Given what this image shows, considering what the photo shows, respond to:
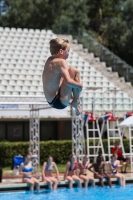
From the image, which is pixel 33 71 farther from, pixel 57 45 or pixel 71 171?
pixel 57 45

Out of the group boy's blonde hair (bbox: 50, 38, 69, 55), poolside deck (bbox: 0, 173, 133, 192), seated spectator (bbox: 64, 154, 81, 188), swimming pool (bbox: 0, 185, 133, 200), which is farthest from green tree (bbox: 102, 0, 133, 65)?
boy's blonde hair (bbox: 50, 38, 69, 55)

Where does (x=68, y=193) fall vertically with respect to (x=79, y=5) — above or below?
below

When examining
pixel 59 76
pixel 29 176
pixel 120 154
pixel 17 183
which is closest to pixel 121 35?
pixel 120 154

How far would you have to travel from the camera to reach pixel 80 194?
1462 cm

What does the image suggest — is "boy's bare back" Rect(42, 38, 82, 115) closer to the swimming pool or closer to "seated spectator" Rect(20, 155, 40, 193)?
the swimming pool

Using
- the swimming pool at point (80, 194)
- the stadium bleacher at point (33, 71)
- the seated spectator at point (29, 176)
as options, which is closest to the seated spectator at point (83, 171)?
the swimming pool at point (80, 194)

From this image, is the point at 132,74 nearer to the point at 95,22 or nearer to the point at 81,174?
the point at 81,174

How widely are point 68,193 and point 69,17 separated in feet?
67.5

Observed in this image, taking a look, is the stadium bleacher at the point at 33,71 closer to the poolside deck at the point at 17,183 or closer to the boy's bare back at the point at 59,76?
the poolside deck at the point at 17,183

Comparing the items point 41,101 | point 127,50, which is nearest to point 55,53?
point 41,101

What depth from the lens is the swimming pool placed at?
45.9 feet

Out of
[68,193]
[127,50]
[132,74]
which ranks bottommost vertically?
[68,193]

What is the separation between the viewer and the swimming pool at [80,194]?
14.0 m

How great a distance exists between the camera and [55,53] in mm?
5160
